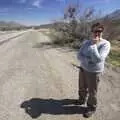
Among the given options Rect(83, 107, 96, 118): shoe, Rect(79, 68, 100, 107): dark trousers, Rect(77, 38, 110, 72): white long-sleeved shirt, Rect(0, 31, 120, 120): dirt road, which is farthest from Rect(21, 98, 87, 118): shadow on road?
Rect(77, 38, 110, 72): white long-sleeved shirt

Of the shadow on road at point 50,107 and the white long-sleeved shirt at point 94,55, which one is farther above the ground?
the white long-sleeved shirt at point 94,55

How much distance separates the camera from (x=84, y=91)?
6.61 metres

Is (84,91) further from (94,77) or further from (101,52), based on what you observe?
(101,52)

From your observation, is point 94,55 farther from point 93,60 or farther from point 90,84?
point 90,84

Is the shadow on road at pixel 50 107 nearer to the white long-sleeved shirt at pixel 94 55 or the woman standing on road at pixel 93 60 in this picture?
the woman standing on road at pixel 93 60

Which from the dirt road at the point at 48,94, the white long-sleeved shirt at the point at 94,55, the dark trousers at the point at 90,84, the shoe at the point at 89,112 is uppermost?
the white long-sleeved shirt at the point at 94,55

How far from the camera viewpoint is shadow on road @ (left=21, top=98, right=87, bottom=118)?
638 centimetres

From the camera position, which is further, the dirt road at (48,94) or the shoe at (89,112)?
the dirt road at (48,94)

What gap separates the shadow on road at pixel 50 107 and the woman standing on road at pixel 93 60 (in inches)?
16.0

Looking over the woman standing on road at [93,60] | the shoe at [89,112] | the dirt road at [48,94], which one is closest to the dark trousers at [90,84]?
the woman standing on road at [93,60]

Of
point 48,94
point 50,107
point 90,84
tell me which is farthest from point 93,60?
point 48,94

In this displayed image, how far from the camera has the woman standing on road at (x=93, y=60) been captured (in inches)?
229

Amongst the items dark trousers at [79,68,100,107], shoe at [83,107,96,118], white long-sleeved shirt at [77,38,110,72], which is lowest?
shoe at [83,107,96,118]

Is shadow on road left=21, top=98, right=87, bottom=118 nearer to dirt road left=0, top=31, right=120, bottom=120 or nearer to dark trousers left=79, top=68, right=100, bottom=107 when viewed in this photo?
dirt road left=0, top=31, right=120, bottom=120
